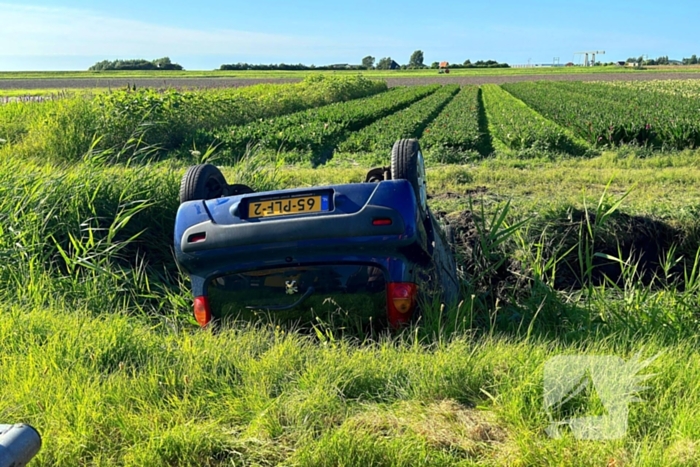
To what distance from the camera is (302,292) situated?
10.3 ft

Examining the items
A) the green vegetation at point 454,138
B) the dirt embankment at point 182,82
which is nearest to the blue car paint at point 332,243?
the green vegetation at point 454,138

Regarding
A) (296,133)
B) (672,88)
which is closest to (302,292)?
(296,133)

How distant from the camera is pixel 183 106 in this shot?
16.2m

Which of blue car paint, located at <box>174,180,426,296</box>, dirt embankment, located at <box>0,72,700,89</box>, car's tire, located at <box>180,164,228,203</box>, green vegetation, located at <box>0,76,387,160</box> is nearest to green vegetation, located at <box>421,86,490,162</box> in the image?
green vegetation, located at <box>0,76,387,160</box>

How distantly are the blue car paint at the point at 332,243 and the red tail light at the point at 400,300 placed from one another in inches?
1.4

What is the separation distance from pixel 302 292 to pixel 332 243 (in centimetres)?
34

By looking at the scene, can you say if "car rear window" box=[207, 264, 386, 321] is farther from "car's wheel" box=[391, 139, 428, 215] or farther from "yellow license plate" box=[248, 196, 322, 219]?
"car's wheel" box=[391, 139, 428, 215]

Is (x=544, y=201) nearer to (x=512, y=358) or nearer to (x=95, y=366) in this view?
(x=512, y=358)

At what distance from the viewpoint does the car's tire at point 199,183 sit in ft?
12.8

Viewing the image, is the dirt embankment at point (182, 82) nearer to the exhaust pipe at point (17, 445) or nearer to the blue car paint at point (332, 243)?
the blue car paint at point (332, 243)

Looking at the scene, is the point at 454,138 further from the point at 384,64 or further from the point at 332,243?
the point at 384,64

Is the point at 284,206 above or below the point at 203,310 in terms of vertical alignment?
above

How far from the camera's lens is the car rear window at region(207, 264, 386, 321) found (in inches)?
121

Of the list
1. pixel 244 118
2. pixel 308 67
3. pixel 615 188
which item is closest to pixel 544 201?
pixel 615 188
